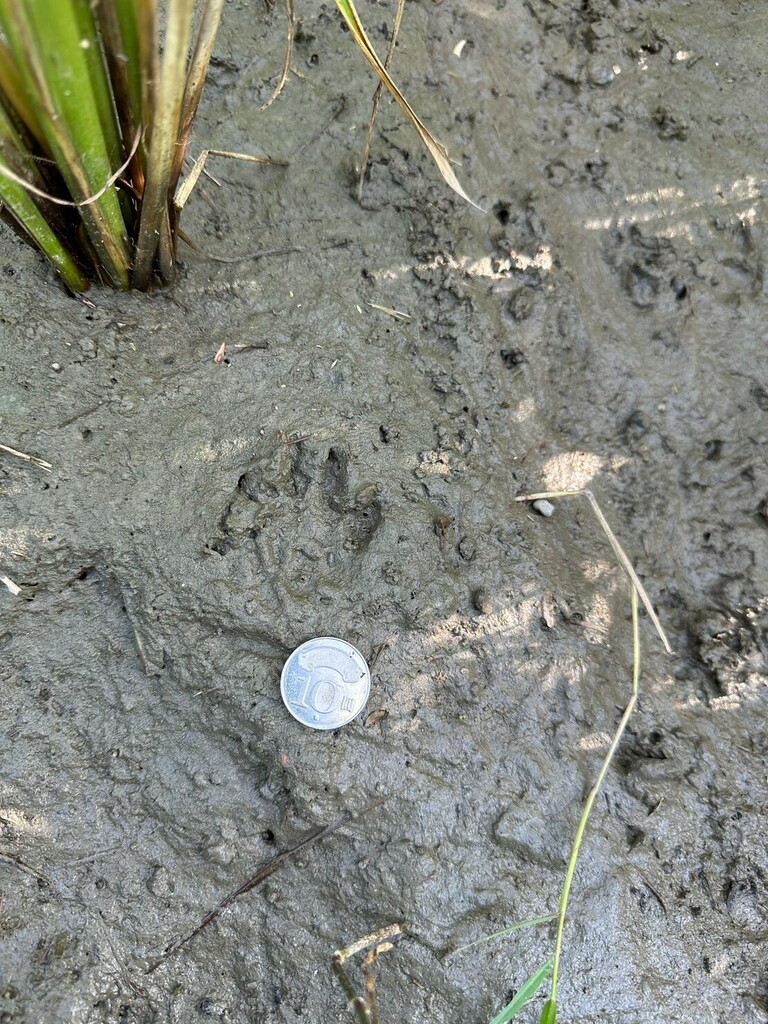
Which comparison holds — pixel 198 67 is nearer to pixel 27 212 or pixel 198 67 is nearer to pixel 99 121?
pixel 99 121

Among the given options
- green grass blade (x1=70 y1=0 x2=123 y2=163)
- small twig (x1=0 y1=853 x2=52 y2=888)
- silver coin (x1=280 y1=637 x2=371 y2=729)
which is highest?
green grass blade (x1=70 y1=0 x2=123 y2=163)

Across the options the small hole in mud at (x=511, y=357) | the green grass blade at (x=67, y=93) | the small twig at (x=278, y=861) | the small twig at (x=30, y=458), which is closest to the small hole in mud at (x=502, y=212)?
the small hole in mud at (x=511, y=357)

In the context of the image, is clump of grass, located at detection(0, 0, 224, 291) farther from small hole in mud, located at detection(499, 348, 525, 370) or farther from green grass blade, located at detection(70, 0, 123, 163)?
small hole in mud, located at detection(499, 348, 525, 370)

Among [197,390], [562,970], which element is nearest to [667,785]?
[562,970]

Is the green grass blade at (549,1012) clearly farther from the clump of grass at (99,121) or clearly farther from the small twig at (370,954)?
the clump of grass at (99,121)

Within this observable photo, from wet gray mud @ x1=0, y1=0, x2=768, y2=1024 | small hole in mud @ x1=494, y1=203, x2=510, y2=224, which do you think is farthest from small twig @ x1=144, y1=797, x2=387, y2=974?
small hole in mud @ x1=494, y1=203, x2=510, y2=224
